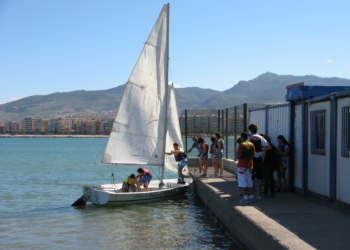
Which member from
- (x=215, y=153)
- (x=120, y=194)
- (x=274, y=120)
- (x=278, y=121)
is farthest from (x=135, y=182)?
(x=278, y=121)

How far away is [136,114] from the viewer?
60.5ft

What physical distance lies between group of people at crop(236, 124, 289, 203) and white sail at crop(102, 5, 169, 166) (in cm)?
569

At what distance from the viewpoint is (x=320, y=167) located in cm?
1172

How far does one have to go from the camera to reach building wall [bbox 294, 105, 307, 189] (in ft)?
42.7

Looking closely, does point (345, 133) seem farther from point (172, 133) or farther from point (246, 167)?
point (172, 133)

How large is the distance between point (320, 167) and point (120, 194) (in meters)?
6.88

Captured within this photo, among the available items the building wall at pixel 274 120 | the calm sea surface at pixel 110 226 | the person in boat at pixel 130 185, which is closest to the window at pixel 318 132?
the building wall at pixel 274 120

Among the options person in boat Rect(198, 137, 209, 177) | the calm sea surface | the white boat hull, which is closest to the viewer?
the calm sea surface

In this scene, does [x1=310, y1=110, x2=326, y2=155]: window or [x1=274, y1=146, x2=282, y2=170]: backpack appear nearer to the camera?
[x1=310, y1=110, x2=326, y2=155]: window

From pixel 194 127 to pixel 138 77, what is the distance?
7277mm

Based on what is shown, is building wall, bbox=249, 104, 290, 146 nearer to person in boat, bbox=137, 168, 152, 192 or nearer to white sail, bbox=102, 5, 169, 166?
white sail, bbox=102, 5, 169, 166

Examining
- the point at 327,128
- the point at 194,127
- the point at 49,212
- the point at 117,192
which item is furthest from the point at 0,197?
the point at 327,128

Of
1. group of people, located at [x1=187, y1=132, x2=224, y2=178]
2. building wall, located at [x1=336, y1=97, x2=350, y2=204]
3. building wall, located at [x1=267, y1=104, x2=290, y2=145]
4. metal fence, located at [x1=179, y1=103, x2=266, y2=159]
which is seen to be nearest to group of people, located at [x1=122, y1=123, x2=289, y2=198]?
building wall, located at [x1=267, y1=104, x2=290, y2=145]

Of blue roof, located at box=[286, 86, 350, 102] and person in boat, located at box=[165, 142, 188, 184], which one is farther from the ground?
blue roof, located at box=[286, 86, 350, 102]
